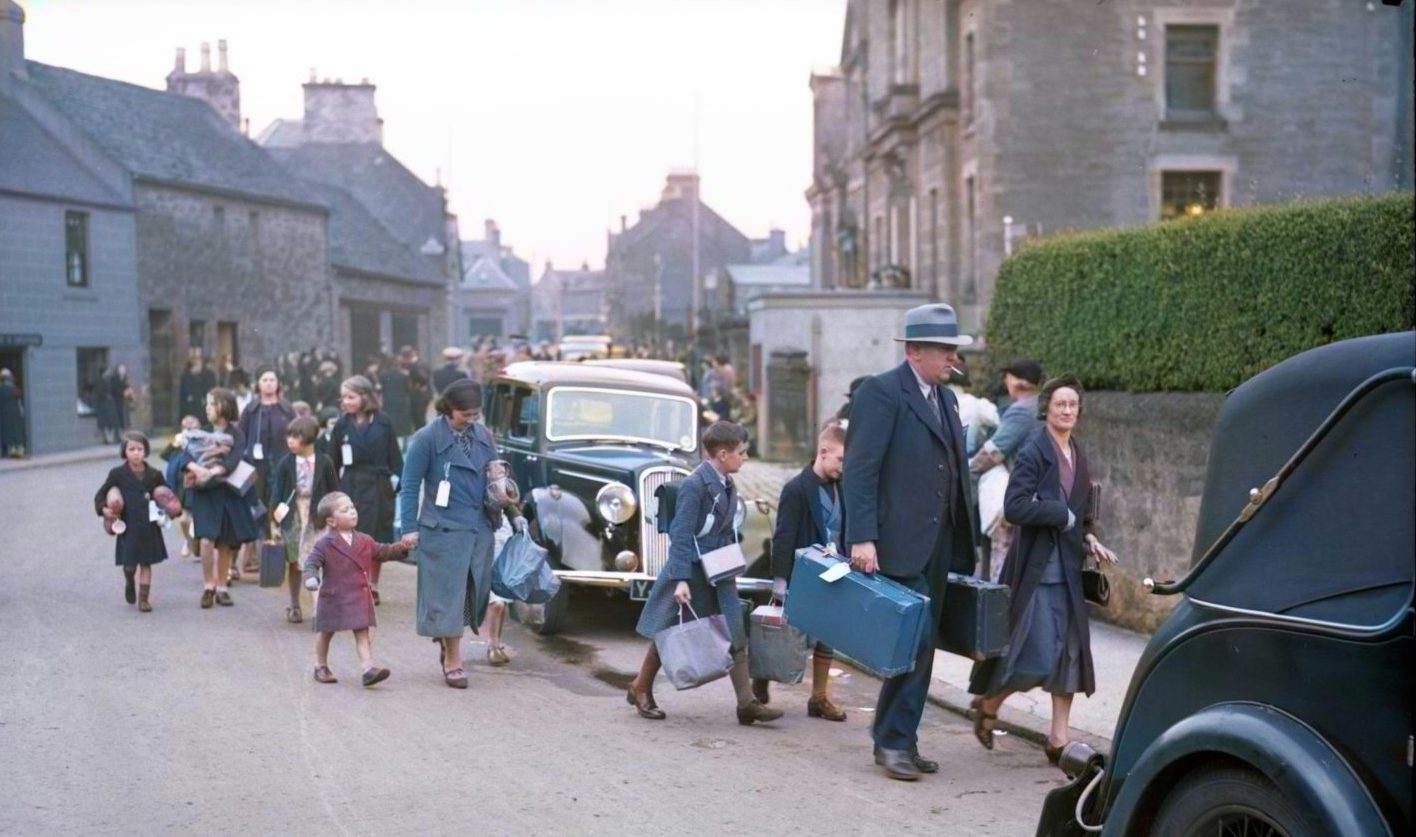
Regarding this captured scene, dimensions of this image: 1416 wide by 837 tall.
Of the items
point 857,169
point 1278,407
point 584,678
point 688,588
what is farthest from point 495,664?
point 857,169

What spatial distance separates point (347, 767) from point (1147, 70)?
23.9 m

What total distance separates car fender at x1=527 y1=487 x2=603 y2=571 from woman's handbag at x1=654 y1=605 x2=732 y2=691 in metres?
3.24

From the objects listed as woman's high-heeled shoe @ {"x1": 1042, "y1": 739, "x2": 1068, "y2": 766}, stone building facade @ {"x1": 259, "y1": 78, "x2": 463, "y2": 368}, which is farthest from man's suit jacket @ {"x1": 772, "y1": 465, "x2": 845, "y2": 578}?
stone building facade @ {"x1": 259, "y1": 78, "x2": 463, "y2": 368}

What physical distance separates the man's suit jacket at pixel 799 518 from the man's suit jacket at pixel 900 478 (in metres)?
1.71

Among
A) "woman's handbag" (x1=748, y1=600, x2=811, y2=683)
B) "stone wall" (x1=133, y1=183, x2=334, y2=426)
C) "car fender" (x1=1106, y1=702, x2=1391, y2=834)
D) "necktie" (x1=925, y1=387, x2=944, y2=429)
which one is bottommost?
"woman's handbag" (x1=748, y1=600, x2=811, y2=683)

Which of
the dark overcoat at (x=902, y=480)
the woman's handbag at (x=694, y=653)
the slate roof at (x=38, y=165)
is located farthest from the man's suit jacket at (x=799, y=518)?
the slate roof at (x=38, y=165)

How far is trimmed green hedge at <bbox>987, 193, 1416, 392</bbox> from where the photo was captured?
10.3 meters

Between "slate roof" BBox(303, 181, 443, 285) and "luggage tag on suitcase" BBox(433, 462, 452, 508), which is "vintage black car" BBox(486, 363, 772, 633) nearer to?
"luggage tag on suitcase" BBox(433, 462, 452, 508)

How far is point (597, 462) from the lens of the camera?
1223 cm

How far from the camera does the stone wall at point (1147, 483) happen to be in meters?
11.6

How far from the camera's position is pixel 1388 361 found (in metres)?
4.00

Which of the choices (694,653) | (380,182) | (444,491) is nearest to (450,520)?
(444,491)

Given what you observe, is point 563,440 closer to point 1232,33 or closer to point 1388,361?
point 1388,361

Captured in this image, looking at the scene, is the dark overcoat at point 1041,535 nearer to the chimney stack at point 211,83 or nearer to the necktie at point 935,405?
the necktie at point 935,405
